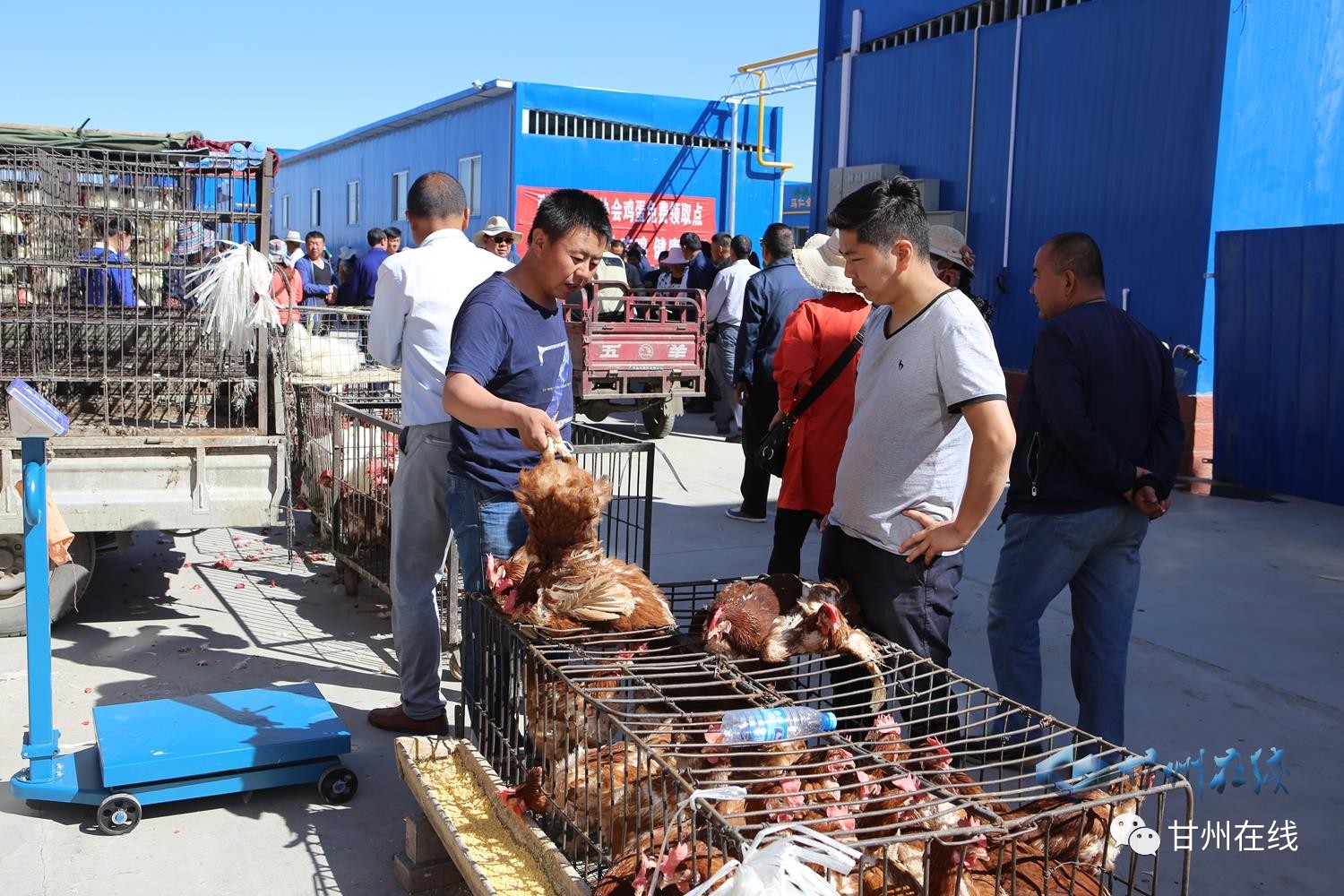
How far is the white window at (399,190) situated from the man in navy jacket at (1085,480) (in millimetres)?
23560

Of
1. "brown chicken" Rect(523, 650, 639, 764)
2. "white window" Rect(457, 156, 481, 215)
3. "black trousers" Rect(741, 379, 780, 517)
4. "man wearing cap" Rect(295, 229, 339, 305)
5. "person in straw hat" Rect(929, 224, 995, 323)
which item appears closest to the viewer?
"brown chicken" Rect(523, 650, 639, 764)

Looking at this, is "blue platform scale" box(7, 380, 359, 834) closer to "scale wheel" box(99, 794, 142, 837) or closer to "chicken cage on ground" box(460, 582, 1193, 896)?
"scale wheel" box(99, 794, 142, 837)

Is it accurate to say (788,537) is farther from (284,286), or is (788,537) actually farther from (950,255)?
(284,286)

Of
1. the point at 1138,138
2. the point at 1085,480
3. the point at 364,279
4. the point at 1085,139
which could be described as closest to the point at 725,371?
the point at 364,279

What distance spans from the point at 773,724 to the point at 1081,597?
196 centimetres

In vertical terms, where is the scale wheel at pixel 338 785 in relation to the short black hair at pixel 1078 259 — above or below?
below

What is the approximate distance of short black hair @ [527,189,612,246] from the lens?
3664mm

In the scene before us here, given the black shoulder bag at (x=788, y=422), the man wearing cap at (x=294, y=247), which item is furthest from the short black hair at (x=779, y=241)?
the man wearing cap at (x=294, y=247)

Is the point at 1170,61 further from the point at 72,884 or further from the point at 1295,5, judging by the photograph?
the point at 72,884

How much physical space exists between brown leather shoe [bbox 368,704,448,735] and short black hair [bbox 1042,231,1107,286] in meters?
2.95

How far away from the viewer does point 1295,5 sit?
414 inches

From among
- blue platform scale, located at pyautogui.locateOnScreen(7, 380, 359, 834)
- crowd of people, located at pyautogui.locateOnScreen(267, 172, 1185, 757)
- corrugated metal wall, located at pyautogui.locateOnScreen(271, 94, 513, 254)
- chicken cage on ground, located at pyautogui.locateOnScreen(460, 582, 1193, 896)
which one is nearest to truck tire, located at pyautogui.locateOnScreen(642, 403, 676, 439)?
crowd of people, located at pyautogui.locateOnScreen(267, 172, 1185, 757)

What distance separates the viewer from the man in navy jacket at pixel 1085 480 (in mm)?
3859

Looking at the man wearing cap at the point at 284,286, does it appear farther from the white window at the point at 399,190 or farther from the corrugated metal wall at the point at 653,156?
the white window at the point at 399,190
